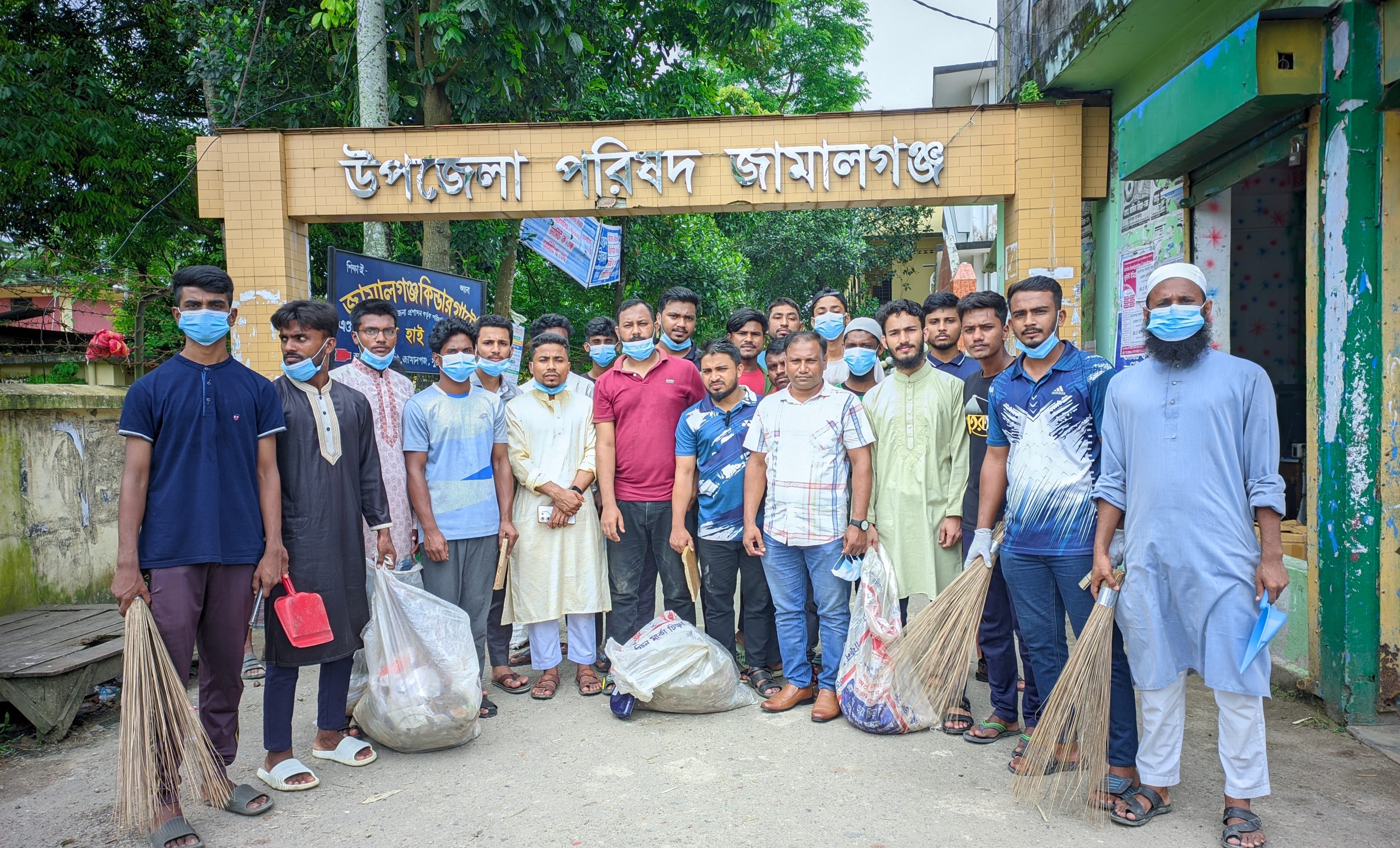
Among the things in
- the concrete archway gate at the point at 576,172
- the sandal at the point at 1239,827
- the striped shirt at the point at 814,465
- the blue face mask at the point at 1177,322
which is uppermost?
the concrete archway gate at the point at 576,172

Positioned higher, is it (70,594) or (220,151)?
(220,151)

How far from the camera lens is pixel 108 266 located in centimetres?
1059

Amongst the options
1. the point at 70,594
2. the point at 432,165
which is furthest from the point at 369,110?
the point at 70,594

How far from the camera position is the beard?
297 cm

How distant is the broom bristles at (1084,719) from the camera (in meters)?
3.08

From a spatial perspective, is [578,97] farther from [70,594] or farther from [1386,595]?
[1386,595]

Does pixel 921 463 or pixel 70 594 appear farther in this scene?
pixel 70 594

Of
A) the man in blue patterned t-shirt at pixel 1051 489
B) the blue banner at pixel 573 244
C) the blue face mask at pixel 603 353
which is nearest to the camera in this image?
the man in blue patterned t-shirt at pixel 1051 489

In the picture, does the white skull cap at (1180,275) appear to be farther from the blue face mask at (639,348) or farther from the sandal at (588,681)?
the sandal at (588,681)

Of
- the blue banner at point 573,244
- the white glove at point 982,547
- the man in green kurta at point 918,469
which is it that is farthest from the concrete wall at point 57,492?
the blue banner at point 573,244

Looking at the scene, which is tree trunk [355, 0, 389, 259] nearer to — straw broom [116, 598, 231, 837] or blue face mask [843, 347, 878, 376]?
Answer: blue face mask [843, 347, 878, 376]

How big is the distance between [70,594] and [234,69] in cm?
645

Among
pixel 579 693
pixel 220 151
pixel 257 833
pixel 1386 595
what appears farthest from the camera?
pixel 220 151

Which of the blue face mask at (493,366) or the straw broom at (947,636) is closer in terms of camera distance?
the straw broom at (947,636)
